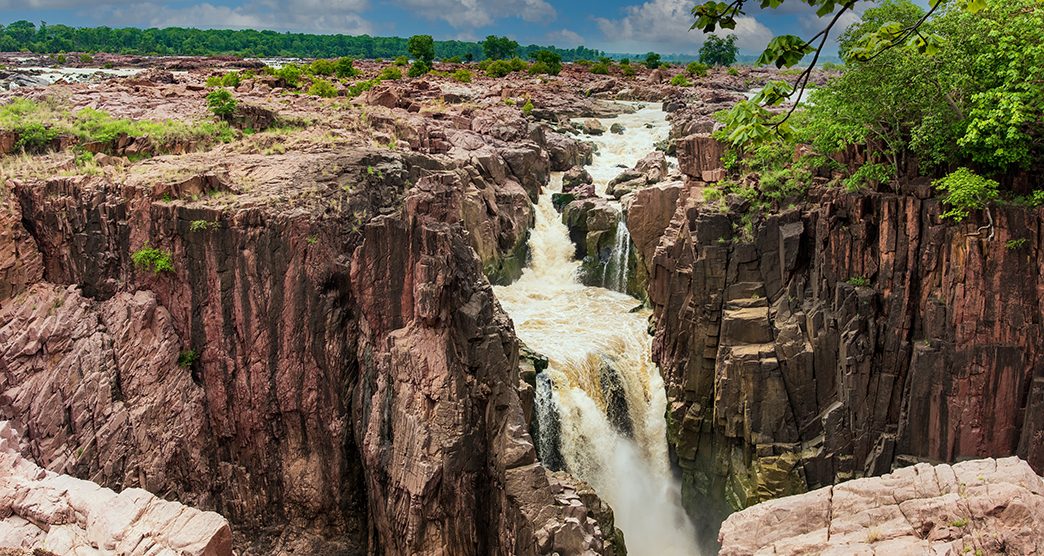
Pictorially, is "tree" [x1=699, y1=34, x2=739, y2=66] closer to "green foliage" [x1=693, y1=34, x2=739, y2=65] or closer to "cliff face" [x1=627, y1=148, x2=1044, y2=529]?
"green foliage" [x1=693, y1=34, x2=739, y2=65]

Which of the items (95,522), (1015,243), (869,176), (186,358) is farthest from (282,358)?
(1015,243)

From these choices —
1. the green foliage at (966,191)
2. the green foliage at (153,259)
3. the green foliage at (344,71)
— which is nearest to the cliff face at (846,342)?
the green foliage at (966,191)

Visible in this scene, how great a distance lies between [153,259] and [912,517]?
64.8 ft

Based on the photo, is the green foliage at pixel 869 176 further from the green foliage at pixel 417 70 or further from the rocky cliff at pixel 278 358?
the green foliage at pixel 417 70

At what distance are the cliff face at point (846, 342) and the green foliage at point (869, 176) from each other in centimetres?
46

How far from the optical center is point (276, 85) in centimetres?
5266

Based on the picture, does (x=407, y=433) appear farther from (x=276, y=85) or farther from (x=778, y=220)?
(x=276, y=85)

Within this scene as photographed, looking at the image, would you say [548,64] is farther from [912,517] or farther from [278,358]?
[912,517]

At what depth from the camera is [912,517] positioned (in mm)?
10438

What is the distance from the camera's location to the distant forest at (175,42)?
123062 mm

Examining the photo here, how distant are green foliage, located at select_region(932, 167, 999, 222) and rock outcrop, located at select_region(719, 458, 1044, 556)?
36.3ft

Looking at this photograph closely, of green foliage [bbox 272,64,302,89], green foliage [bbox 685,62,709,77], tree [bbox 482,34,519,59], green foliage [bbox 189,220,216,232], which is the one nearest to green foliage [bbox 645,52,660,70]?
green foliage [bbox 685,62,709,77]

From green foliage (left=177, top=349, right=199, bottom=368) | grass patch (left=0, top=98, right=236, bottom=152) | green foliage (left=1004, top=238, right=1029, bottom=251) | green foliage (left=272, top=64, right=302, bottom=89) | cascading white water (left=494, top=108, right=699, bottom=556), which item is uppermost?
green foliage (left=272, top=64, right=302, bottom=89)

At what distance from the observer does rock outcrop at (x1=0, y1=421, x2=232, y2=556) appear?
443 inches
